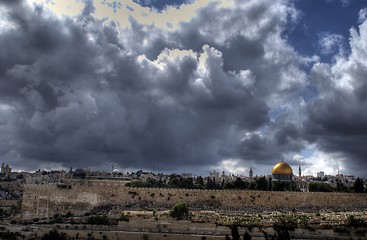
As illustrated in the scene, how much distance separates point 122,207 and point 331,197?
81.3 feet

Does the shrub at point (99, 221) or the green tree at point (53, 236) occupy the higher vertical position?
the shrub at point (99, 221)

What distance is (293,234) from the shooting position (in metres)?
39.8

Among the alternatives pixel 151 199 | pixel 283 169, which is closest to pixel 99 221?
pixel 151 199

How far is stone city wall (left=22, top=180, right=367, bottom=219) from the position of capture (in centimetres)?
5812

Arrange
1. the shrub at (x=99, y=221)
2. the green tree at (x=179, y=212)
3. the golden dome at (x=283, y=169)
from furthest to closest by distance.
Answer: the golden dome at (x=283, y=169)
the green tree at (x=179, y=212)
the shrub at (x=99, y=221)

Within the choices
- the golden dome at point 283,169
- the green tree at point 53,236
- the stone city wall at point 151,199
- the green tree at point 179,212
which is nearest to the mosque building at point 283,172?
the golden dome at point 283,169

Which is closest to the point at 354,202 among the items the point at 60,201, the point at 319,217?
the point at 319,217

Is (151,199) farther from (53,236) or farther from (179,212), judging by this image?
(53,236)

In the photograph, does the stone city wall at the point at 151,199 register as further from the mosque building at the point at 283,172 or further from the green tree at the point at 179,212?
the mosque building at the point at 283,172

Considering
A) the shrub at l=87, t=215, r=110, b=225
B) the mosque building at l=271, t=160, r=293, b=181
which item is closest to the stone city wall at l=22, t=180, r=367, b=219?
the shrub at l=87, t=215, r=110, b=225

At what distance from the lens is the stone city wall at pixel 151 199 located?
191 ft

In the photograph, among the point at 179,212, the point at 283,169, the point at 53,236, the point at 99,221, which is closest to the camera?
the point at 53,236

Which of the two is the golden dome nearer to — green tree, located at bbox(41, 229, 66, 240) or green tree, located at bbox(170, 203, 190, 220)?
green tree, located at bbox(170, 203, 190, 220)

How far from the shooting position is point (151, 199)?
6138cm
